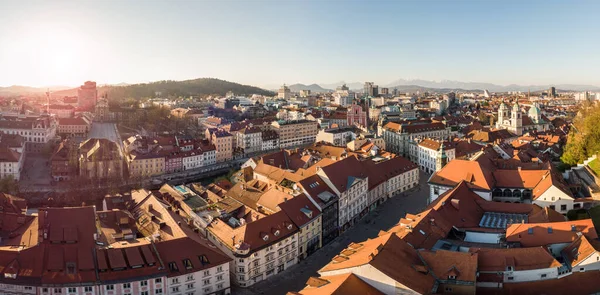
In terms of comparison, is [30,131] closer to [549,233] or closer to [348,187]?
[348,187]

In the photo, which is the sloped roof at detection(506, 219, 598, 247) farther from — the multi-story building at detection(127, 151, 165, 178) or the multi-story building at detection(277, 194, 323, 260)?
the multi-story building at detection(127, 151, 165, 178)

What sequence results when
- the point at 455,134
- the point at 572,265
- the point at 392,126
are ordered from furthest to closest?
the point at 455,134
the point at 392,126
the point at 572,265

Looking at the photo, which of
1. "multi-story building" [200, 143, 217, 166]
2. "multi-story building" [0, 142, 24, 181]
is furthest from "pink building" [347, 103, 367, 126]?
"multi-story building" [0, 142, 24, 181]

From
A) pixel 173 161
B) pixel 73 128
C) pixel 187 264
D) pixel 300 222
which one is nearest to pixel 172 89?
pixel 73 128

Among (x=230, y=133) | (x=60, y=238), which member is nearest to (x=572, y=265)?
(x=60, y=238)

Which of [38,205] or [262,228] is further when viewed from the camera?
[38,205]

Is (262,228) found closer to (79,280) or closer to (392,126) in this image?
(79,280)
